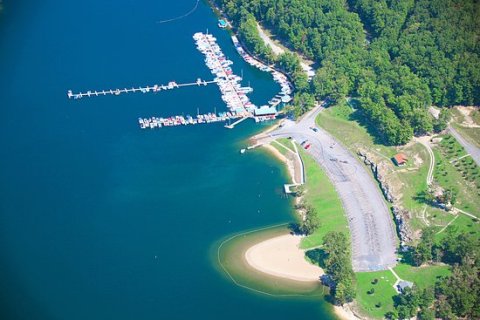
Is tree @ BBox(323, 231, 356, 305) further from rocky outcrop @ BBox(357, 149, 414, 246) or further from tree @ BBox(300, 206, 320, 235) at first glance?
rocky outcrop @ BBox(357, 149, 414, 246)

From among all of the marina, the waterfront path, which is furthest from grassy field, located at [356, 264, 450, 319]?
the marina

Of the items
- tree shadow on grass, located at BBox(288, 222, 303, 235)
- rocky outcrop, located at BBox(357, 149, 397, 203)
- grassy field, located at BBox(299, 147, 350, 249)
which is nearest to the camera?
grassy field, located at BBox(299, 147, 350, 249)

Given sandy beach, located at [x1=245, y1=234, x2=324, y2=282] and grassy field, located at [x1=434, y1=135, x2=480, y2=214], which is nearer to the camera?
sandy beach, located at [x1=245, y1=234, x2=324, y2=282]

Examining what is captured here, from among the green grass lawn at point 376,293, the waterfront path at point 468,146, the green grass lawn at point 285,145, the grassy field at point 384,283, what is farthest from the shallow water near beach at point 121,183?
the waterfront path at point 468,146

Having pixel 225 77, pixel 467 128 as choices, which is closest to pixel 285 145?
pixel 225 77

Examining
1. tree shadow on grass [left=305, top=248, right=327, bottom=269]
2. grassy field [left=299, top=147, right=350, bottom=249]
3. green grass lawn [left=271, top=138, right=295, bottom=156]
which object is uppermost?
green grass lawn [left=271, top=138, right=295, bottom=156]

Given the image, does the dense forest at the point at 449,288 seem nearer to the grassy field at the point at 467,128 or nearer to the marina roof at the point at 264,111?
the grassy field at the point at 467,128

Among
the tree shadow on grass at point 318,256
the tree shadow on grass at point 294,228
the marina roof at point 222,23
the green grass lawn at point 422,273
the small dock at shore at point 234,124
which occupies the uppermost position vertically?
the marina roof at point 222,23
